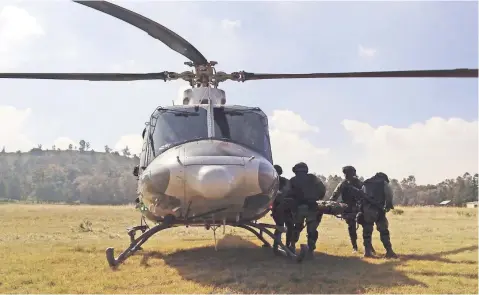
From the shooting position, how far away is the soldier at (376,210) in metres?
10.0

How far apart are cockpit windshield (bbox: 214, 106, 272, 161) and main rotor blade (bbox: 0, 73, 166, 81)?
5.87ft

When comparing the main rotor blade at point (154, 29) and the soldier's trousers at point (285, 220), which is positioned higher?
the main rotor blade at point (154, 29)

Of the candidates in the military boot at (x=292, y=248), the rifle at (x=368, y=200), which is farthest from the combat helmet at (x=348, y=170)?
the military boot at (x=292, y=248)

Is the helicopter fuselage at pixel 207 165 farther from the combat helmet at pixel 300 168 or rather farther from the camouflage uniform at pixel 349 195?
the camouflage uniform at pixel 349 195

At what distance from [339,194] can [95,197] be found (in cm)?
16840

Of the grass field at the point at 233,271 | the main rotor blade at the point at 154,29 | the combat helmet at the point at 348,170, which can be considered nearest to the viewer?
the grass field at the point at 233,271

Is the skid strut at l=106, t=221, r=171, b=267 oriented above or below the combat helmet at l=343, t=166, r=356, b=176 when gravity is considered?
below

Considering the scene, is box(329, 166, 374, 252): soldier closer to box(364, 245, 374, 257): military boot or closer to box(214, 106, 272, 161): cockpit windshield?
box(364, 245, 374, 257): military boot

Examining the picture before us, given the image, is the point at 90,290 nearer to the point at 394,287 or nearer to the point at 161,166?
the point at 161,166

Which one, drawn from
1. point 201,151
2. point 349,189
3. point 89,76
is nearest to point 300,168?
point 349,189

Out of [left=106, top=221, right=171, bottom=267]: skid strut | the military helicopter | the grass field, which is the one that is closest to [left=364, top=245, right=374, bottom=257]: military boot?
the grass field

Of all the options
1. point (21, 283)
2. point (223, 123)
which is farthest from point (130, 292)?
point (223, 123)

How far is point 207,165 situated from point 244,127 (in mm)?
2214

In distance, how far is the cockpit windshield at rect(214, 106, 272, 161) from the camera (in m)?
8.48
